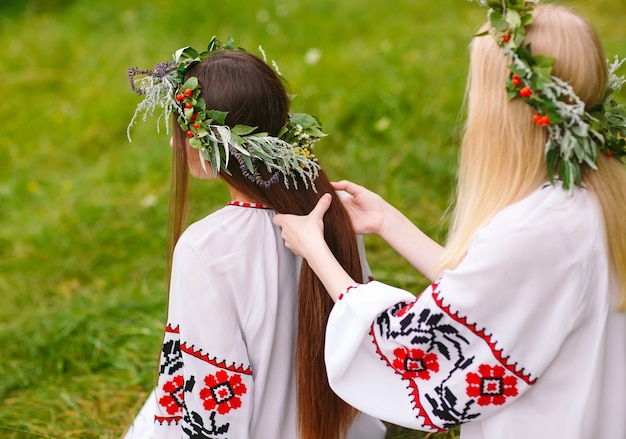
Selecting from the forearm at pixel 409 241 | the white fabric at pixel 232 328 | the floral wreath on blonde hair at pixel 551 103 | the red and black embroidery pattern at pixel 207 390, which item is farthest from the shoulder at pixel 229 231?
the floral wreath on blonde hair at pixel 551 103

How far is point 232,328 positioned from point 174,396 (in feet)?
1.16

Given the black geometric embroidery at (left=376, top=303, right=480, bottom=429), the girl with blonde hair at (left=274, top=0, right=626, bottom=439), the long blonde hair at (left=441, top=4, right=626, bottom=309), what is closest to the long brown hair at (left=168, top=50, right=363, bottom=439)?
the girl with blonde hair at (left=274, top=0, right=626, bottom=439)

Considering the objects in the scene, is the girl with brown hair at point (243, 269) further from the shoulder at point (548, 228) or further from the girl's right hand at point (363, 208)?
the shoulder at point (548, 228)

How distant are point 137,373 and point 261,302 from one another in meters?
1.34

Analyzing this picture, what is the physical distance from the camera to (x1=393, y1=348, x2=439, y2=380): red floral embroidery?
1844 millimetres

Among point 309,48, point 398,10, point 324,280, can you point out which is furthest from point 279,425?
point 398,10

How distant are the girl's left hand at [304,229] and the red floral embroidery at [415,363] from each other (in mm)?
365

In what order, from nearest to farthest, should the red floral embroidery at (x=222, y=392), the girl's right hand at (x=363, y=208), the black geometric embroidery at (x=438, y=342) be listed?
the black geometric embroidery at (x=438, y=342), the red floral embroidery at (x=222, y=392), the girl's right hand at (x=363, y=208)

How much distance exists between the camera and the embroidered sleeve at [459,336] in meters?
1.69

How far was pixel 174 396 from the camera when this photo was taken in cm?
223

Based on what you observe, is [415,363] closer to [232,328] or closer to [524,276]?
[524,276]

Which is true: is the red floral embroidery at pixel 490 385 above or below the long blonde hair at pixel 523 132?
below

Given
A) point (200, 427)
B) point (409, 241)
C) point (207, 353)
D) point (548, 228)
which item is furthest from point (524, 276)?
point (200, 427)

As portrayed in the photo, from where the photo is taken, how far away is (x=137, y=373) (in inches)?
125
